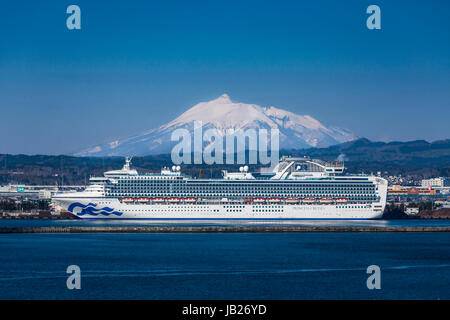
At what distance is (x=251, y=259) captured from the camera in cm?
4072

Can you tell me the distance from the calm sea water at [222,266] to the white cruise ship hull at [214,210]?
681 inches

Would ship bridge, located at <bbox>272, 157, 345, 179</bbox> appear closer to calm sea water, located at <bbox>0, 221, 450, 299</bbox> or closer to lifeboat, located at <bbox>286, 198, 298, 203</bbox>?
lifeboat, located at <bbox>286, 198, 298, 203</bbox>

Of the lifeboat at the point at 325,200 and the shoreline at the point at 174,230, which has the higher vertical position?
the lifeboat at the point at 325,200

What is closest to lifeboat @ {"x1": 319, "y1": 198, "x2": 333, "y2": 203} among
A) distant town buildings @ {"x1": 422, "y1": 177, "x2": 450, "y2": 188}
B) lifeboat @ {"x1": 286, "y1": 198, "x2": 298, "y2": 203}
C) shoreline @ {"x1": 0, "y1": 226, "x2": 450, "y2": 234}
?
lifeboat @ {"x1": 286, "y1": 198, "x2": 298, "y2": 203}

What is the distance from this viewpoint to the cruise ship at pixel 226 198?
7388 centimetres

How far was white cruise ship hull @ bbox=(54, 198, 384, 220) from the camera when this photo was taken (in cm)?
7325

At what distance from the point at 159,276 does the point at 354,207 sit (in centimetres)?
4543

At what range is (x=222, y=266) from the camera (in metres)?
37.9

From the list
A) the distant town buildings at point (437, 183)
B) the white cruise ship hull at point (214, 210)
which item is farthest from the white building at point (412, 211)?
the distant town buildings at point (437, 183)

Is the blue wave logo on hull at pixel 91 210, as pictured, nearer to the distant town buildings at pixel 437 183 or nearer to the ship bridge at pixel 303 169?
the ship bridge at pixel 303 169

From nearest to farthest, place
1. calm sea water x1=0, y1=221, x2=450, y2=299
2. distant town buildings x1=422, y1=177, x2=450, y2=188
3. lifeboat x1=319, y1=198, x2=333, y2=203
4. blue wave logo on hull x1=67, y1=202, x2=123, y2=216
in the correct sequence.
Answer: calm sea water x1=0, y1=221, x2=450, y2=299 → blue wave logo on hull x1=67, y1=202, x2=123, y2=216 → lifeboat x1=319, y1=198, x2=333, y2=203 → distant town buildings x1=422, y1=177, x2=450, y2=188

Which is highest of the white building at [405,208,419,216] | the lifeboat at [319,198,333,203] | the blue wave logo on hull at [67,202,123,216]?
the lifeboat at [319,198,333,203]

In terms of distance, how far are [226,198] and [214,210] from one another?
68.1 inches
